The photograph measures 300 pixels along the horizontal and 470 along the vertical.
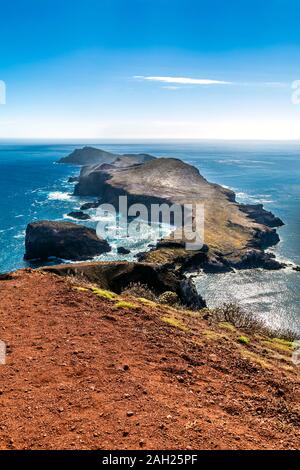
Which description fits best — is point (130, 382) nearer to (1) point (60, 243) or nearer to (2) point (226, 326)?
(2) point (226, 326)

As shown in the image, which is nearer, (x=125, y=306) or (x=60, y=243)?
(x=125, y=306)

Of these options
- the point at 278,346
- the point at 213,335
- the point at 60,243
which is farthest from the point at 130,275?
the point at 60,243

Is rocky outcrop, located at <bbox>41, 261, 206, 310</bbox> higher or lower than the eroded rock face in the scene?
higher

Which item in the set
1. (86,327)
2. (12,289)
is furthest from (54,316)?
(12,289)

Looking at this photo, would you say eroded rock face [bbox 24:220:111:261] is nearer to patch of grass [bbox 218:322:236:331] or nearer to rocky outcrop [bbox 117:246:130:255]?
rocky outcrop [bbox 117:246:130:255]

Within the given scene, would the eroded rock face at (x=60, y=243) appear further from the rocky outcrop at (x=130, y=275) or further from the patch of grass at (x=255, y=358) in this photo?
the patch of grass at (x=255, y=358)

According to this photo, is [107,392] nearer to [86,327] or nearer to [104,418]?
[104,418]

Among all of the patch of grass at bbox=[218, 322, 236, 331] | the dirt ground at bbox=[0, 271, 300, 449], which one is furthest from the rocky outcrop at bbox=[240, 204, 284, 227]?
the dirt ground at bbox=[0, 271, 300, 449]
